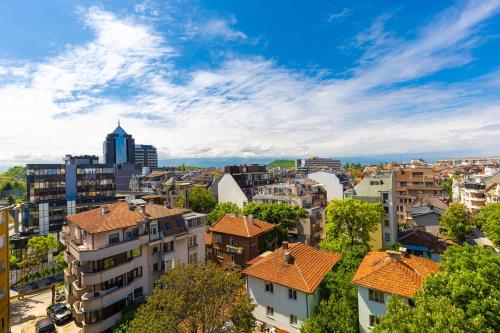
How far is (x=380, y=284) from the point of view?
24828mm

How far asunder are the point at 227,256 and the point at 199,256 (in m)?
7.10

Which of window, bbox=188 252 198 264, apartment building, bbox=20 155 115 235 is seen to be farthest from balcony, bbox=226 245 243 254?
apartment building, bbox=20 155 115 235

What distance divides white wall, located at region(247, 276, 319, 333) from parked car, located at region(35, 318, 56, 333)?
83.3 feet

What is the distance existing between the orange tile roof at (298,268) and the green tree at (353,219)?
1052 cm

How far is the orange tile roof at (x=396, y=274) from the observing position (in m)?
23.9

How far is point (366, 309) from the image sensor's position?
25797 millimetres

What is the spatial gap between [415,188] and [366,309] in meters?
86.8

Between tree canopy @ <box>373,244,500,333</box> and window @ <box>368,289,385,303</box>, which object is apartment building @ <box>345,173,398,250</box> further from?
tree canopy @ <box>373,244,500,333</box>

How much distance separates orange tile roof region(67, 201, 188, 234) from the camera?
3145 centimetres

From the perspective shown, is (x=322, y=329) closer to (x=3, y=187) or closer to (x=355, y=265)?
(x=355, y=265)

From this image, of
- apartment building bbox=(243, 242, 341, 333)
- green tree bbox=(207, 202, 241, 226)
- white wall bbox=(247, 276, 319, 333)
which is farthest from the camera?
green tree bbox=(207, 202, 241, 226)

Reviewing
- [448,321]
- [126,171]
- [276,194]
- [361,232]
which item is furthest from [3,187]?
[448,321]

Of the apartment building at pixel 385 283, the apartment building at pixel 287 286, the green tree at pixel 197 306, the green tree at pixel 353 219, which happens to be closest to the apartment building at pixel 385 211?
the green tree at pixel 353 219

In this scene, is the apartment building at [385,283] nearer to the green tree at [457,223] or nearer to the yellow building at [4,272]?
the yellow building at [4,272]
